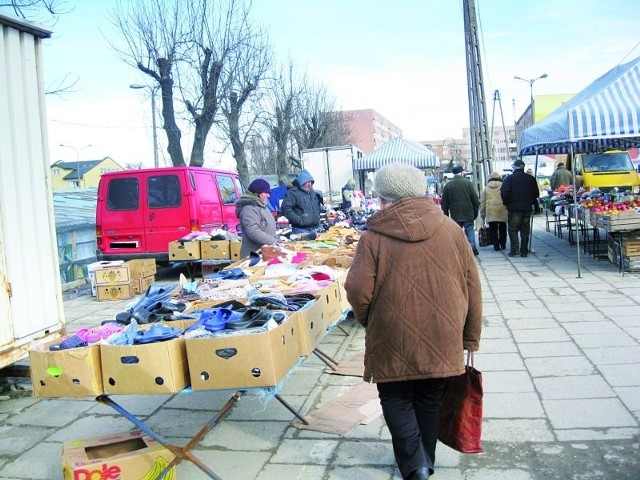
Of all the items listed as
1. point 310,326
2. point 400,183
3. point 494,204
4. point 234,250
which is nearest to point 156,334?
point 310,326

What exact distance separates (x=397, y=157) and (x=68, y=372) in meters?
21.9

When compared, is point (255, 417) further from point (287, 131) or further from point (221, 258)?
point (287, 131)

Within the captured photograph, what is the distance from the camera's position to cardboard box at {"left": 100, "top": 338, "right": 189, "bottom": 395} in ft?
10.4

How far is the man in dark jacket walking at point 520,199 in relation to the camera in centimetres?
1179

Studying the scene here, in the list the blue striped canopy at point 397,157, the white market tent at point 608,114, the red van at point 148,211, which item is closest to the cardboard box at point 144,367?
the white market tent at point 608,114

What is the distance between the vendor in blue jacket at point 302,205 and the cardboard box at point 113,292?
3056 mm

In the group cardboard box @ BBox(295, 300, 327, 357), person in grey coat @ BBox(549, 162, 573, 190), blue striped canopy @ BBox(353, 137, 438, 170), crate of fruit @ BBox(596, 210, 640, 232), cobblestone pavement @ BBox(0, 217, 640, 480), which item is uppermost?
blue striped canopy @ BBox(353, 137, 438, 170)

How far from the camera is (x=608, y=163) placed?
1797cm

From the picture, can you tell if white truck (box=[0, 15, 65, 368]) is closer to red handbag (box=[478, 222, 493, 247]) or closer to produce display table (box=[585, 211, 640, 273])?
produce display table (box=[585, 211, 640, 273])

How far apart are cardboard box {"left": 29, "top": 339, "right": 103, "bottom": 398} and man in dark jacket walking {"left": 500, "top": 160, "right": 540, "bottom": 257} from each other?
999cm

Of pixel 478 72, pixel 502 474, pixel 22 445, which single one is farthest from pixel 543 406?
pixel 478 72

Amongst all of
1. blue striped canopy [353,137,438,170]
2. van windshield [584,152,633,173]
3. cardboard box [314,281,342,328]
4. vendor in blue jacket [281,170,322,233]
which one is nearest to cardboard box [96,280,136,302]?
vendor in blue jacket [281,170,322,233]

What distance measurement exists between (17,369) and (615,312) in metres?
6.21

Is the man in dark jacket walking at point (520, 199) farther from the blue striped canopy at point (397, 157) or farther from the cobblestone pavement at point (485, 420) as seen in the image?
the blue striped canopy at point (397, 157)
